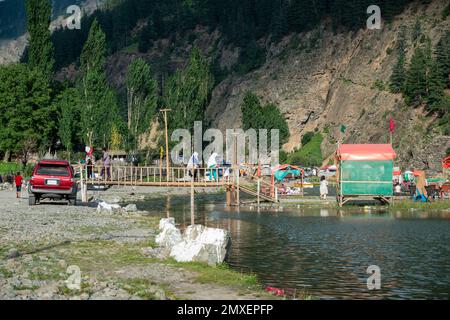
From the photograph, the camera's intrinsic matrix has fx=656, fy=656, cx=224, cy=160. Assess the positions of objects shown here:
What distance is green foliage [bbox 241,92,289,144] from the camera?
392 ft

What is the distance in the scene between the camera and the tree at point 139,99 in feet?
319

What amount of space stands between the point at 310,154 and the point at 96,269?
106 meters

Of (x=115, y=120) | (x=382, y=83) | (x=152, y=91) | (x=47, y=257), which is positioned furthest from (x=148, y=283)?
(x=382, y=83)

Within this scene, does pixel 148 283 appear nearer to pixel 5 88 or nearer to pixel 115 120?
pixel 5 88

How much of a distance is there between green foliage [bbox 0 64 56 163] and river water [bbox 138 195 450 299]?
52.1 meters

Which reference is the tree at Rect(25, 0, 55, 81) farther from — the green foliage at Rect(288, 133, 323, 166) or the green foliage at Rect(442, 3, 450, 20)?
the green foliage at Rect(442, 3, 450, 20)

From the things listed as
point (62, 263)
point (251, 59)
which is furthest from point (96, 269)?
point (251, 59)

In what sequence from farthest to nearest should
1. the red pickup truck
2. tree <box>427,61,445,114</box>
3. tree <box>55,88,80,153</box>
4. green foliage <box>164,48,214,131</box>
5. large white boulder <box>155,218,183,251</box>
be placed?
tree <box>427,61,445,114</box> < tree <box>55,88,80,153</box> < green foliage <box>164,48,214,131</box> < the red pickup truck < large white boulder <box>155,218,183,251</box>

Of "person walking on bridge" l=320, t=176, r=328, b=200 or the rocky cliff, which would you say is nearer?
"person walking on bridge" l=320, t=176, r=328, b=200

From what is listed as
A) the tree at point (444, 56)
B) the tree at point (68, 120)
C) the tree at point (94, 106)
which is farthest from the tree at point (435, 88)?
the tree at point (68, 120)

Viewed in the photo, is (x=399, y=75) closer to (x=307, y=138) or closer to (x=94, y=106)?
(x=307, y=138)

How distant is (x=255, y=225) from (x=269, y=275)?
17754 millimetres

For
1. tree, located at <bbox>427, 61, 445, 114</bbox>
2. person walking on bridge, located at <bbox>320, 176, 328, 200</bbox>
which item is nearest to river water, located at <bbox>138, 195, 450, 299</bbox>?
person walking on bridge, located at <bbox>320, 176, 328, 200</bbox>

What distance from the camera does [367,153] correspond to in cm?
5203
